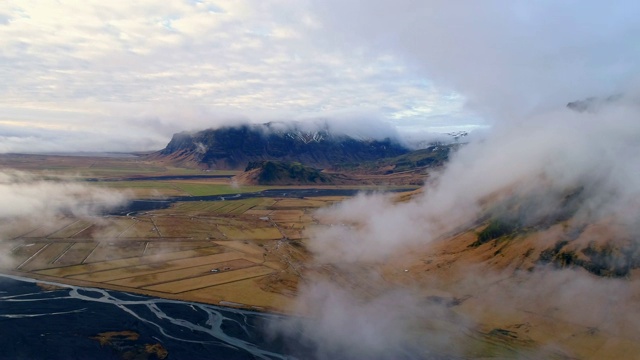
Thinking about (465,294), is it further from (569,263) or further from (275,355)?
(275,355)

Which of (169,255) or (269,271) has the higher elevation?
(169,255)

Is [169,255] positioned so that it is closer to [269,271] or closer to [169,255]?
[169,255]

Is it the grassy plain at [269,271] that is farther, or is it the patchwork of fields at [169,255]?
the patchwork of fields at [169,255]

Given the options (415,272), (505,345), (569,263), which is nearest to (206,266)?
(415,272)

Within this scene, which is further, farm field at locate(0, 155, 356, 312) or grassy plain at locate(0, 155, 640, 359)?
farm field at locate(0, 155, 356, 312)

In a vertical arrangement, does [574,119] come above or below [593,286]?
above

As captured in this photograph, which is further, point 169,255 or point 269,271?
point 169,255

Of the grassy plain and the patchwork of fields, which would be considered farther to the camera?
the patchwork of fields

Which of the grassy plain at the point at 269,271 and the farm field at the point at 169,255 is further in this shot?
the farm field at the point at 169,255

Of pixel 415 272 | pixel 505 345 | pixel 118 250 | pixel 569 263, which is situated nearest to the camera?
pixel 505 345

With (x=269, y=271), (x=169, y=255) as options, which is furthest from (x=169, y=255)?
(x=269, y=271)

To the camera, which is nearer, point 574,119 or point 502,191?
point 502,191
